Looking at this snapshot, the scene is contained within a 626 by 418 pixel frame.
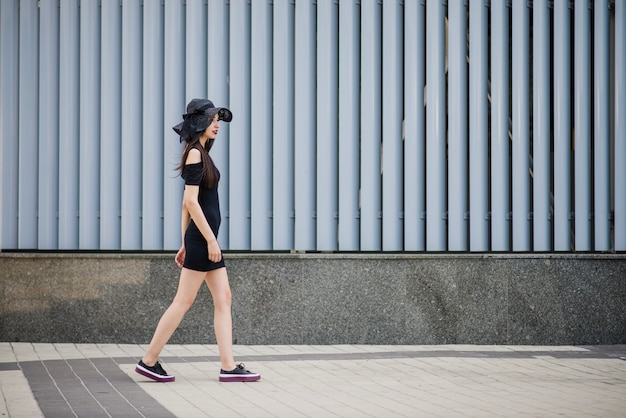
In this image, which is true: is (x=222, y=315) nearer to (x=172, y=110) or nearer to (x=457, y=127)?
(x=172, y=110)

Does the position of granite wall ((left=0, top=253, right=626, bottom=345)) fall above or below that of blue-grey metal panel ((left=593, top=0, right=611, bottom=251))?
below

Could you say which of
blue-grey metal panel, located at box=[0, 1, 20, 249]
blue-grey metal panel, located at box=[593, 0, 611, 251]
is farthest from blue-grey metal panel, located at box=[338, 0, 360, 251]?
blue-grey metal panel, located at box=[0, 1, 20, 249]

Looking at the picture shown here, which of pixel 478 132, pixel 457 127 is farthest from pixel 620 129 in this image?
pixel 457 127

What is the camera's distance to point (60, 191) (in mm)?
10453

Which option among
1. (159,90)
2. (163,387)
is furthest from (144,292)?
(163,387)

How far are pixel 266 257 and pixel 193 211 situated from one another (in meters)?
2.59

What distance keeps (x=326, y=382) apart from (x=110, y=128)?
391 centimetres

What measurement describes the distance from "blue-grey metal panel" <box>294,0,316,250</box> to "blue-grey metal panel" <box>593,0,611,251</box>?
105 inches

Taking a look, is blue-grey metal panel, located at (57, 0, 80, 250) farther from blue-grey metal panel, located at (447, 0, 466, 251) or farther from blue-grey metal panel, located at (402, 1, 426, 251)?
blue-grey metal panel, located at (447, 0, 466, 251)

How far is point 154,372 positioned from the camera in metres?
7.70

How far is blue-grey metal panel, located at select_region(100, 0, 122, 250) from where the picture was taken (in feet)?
34.2

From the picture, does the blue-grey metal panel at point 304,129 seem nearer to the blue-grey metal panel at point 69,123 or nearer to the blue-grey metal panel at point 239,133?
the blue-grey metal panel at point 239,133

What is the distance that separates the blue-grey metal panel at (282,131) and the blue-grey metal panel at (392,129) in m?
0.88

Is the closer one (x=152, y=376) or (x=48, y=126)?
(x=152, y=376)
